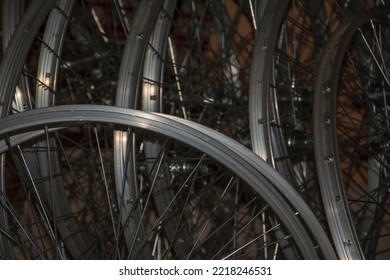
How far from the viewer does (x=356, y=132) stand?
152cm

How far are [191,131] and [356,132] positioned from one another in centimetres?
59

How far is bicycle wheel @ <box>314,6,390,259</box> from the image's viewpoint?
1.09 m

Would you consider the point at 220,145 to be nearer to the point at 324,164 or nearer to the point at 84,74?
the point at 324,164

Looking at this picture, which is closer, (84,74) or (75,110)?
(75,110)

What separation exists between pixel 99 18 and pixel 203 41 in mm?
258

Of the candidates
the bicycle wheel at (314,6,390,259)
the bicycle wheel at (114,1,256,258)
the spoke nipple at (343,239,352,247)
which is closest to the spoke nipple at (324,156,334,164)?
the bicycle wheel at (314,6,390,259)

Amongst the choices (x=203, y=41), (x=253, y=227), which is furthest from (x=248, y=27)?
(x=253, y=227)

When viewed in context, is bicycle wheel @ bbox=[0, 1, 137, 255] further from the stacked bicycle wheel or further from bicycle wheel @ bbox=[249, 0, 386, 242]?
bicycle wheel @ bbox=[249, 0, 386, 242]

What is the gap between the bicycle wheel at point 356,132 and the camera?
109 centimetres

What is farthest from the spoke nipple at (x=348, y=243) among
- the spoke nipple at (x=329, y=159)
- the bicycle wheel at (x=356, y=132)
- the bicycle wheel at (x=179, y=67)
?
the bicycle wheel at (x=179, y=67)

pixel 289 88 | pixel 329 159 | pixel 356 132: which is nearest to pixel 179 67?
pixel 289 88

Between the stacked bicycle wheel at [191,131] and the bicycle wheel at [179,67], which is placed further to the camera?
the bicycle wheel at [179,67]

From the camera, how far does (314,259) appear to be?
1.04 meters

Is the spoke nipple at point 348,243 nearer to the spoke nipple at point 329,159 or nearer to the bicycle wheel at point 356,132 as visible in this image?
the bicycle wheel at point 356,132
